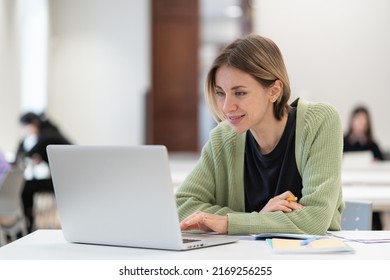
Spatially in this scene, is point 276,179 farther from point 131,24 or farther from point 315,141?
point 131,24

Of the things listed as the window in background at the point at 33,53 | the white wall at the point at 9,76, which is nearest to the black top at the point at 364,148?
the white wall at the point at 9,76

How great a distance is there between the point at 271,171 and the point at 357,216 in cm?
36

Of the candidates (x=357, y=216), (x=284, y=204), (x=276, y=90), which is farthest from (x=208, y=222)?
(x=357, y=216)

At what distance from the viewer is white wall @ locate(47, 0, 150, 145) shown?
10227 mm

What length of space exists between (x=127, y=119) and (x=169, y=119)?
0.56m

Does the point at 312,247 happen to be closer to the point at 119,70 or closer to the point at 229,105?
the point at 229,105

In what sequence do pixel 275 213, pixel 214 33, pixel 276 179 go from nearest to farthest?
pixel 275 213
pixel 276 179
pixel 214 33

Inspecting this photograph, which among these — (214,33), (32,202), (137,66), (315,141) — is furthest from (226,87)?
(214,33)

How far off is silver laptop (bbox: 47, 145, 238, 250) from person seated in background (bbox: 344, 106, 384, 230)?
18.6 ft

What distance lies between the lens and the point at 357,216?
238 centimetres

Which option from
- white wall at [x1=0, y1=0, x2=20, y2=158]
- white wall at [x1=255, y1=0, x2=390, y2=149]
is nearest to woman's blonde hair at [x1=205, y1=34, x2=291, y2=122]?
white wall at [x1=255, y1=0, x2=390, y2=149]

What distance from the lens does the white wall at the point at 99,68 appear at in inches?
403

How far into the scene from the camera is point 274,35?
7.29m

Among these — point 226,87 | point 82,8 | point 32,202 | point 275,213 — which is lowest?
point 32,202
